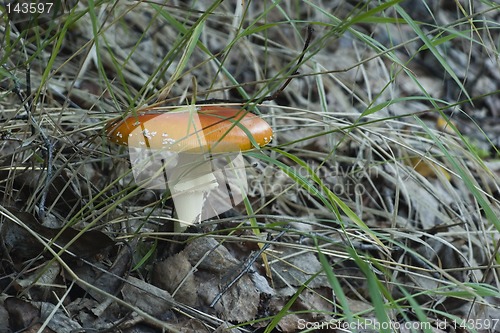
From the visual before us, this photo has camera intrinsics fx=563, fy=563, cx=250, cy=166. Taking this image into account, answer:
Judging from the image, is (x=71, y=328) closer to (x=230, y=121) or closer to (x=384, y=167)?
(x=230, y=121)

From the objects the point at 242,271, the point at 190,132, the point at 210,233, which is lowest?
the point at 242,271

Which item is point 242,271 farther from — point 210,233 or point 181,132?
point 181,132

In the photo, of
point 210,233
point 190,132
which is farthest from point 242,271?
point 190,132

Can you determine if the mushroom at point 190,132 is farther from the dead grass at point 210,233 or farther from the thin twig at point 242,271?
the thin twig at point 242,271

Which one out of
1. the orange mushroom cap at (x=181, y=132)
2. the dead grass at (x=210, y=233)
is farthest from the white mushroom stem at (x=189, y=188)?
the orange mushroom cap at (x=181, y=132)

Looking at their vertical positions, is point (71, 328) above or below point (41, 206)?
below

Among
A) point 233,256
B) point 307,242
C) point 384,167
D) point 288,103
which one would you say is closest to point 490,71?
point 288,103

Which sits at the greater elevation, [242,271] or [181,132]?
[181,132]
